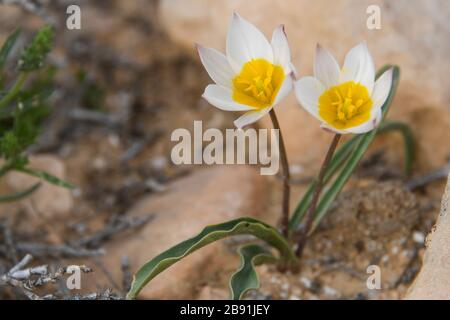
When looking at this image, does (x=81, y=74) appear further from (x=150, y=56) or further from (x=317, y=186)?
(x=317, y=186)

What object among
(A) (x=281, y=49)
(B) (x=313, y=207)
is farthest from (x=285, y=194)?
(A) (x=281, y=49)

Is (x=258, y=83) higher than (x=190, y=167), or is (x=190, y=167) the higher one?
(x=258, y=83)

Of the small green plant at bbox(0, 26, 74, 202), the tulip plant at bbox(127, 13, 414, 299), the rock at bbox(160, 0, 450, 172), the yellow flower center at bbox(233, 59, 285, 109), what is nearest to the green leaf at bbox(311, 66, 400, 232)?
the tulip plant at bbox(127, 13, 414, 299)

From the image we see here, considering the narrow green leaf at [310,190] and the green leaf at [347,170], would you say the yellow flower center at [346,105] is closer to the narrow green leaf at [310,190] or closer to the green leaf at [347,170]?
the green leaf at [347,170]

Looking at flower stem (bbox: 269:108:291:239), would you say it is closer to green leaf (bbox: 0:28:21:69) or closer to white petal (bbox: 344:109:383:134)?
white petal (bbox: 344:109:383:134)

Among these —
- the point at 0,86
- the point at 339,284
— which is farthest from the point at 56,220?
the point at 339,284

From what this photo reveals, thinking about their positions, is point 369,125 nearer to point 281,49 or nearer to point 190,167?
point 281,49
